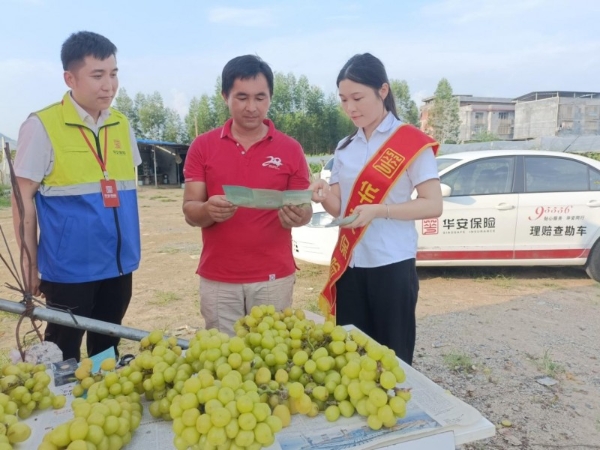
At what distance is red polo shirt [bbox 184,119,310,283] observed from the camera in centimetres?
224

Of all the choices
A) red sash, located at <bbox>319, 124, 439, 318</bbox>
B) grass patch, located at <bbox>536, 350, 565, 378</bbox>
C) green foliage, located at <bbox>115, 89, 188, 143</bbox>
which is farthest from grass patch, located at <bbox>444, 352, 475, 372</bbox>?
green foliage, located at <bbox>115, 89, 188, 143</bbox>

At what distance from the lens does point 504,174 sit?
5.66 m

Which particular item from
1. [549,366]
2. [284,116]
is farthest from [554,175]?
[284,116]

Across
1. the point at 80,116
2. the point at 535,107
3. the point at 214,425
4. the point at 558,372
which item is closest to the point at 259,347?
the point at 214,425

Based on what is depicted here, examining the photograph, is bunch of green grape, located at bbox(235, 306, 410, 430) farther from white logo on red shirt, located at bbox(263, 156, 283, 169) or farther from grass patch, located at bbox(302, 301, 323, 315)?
grass patch, located at bbox(302, 301, 323, 315)

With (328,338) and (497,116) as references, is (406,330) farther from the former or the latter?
(497,116)

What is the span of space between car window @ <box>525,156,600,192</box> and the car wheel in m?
0.75

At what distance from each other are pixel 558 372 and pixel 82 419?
3645 mm

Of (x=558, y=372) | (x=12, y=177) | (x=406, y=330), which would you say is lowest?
(x=558, y=372)

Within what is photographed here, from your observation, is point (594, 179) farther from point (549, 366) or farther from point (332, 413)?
point (332, 413)

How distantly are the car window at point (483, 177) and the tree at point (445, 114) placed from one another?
152ft

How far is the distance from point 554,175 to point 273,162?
186 inches

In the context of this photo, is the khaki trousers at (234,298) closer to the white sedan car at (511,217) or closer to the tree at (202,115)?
the white sedan car at (511,217)

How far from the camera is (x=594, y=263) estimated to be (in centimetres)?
570
